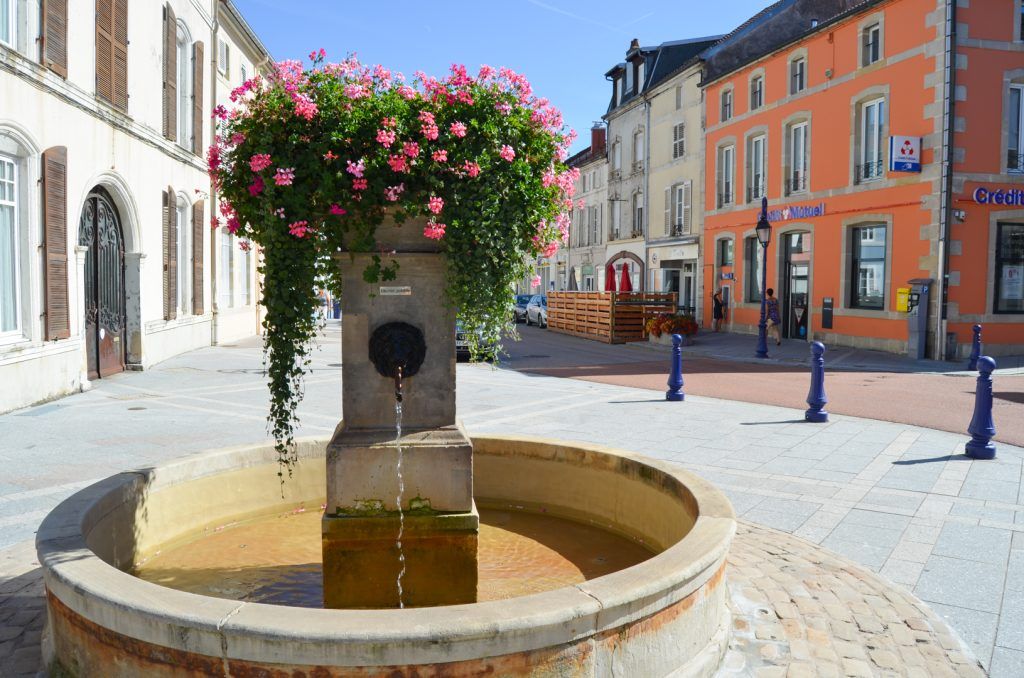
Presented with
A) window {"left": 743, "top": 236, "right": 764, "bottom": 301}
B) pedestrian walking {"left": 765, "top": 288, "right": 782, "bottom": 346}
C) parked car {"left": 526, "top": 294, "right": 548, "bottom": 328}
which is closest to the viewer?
pedestrian walking {"left": 765, "top": 288, "right": 782, "bottom": 346}

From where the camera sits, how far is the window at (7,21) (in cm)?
1029

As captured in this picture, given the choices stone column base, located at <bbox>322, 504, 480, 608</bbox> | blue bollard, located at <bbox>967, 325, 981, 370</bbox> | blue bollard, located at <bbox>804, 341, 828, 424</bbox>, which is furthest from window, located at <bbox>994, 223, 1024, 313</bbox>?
stone column base, located at <bbox>322, 504, 480, 608</bbox>

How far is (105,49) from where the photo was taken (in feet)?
A: 43.2

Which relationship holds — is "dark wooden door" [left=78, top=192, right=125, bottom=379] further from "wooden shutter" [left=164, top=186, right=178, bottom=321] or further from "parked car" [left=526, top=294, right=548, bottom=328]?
"parked car" [left=526, top=294, right=548, bottom=328]

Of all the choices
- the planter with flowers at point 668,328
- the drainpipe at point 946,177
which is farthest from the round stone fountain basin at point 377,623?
the planter with flowers at point 668,328

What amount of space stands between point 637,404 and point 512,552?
283 inches

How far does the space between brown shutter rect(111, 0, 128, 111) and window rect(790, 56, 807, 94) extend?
18.4 metres

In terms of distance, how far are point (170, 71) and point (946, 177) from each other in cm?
1732

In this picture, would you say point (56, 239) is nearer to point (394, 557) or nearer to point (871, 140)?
point (394, 557)

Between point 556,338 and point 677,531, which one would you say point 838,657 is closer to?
point 677,531

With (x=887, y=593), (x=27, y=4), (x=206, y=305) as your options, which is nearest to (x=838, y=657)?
(x=887, y=593)

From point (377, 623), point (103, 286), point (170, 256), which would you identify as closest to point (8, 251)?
point (103, 286)

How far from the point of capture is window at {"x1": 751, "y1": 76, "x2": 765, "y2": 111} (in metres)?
26.0

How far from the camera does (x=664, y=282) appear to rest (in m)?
34.2
